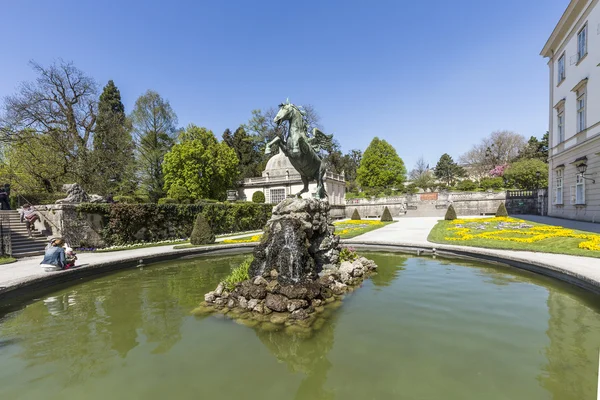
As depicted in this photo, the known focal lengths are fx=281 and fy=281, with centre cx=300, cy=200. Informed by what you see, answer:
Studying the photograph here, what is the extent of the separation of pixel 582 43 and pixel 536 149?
44203 millimetres

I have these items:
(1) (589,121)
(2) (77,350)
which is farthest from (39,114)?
(1) (589,121)

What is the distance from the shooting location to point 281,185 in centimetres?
4253

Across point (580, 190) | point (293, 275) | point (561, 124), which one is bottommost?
point (293, 275)

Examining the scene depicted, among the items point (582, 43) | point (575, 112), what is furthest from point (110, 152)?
point (582, 43)

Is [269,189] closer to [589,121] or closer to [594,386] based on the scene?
[589,121]

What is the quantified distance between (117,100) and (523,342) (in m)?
54.2

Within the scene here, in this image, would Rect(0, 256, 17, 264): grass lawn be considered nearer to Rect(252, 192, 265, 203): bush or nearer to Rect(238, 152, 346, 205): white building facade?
Rect(238, 152, 346, 205): white building facade

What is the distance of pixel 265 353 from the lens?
4.53 m

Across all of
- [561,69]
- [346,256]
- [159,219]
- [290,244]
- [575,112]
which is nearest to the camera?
[290,244]

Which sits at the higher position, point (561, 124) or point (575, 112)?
point (575, 112)

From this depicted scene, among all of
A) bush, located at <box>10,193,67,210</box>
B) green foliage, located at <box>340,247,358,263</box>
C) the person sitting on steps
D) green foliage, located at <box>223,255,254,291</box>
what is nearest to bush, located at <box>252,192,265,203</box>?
bush, located at <box>10,193,67,210</box>

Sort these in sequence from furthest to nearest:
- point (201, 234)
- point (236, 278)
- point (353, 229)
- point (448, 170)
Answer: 1. point (448, 170)
2. point (353, 229)
3. point (201, 234)
4. point (236, 278)

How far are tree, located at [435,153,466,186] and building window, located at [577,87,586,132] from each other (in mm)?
54646

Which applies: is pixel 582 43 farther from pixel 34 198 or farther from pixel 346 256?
pixel 34 198
